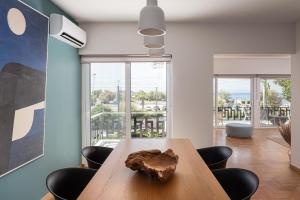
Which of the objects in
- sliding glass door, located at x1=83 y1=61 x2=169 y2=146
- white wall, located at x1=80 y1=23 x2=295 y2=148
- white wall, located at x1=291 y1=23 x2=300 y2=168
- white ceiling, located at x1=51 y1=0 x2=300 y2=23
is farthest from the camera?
sliding glass door, located at x1=83 y1=61 x2=169 y2=146

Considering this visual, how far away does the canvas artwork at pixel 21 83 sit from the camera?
2135 millimetres

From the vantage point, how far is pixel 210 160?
2740mm

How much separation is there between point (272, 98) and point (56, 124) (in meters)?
8.22

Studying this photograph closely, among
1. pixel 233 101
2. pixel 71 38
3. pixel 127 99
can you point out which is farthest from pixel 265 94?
pixel 71 38

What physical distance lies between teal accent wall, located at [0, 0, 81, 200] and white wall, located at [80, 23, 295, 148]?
0.68 metres

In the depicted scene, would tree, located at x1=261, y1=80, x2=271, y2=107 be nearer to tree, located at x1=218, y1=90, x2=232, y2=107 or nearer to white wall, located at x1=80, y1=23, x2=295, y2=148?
tree, located at x1=218, y1=90, x2=232, y2=107

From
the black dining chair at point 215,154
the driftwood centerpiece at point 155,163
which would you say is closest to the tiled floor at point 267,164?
the black dining chair at point 215,154

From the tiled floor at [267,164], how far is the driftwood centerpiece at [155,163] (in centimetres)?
187

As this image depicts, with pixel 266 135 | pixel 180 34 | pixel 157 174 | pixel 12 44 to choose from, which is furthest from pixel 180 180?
pixel 266 135

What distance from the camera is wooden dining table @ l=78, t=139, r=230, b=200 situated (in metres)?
1.40

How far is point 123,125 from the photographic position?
4.43 m

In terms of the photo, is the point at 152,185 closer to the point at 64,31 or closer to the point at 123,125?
the point at 64,31

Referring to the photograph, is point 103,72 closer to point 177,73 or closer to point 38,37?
point 177,73

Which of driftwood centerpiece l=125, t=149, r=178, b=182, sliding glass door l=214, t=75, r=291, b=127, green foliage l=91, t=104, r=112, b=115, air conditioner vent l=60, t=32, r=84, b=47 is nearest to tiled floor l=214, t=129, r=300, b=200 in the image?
sliding glass door l=214, t=75, r=291, b=127
